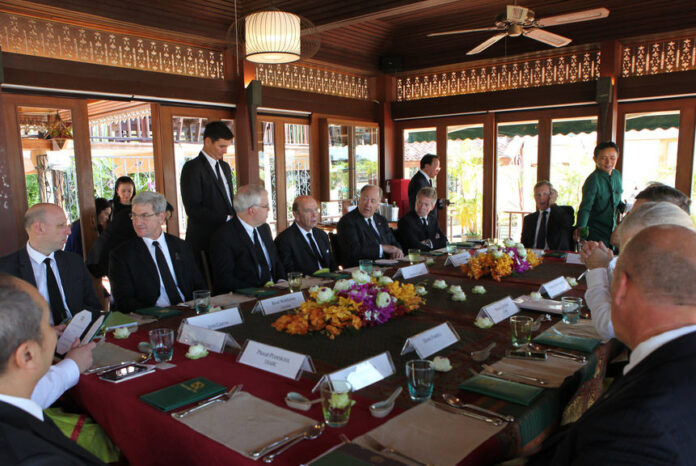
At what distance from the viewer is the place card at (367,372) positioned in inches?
57.1

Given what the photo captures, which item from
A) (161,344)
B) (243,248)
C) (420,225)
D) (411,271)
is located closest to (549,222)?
(420,225)

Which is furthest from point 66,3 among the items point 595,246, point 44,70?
point 595,246

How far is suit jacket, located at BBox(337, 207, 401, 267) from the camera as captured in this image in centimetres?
409

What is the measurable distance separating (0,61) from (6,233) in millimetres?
1421

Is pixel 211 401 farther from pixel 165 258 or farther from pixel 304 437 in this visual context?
pixel 165 258

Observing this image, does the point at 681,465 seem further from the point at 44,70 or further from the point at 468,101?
the point at 468,101

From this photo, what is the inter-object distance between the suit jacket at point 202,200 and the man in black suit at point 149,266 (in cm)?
103

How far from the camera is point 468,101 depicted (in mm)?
7363

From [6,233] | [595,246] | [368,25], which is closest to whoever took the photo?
[595,246]

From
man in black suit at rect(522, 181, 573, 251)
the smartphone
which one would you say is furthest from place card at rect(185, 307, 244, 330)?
man in black suit at rect(522, 181, 573, 251)

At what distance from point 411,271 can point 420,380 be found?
176cm

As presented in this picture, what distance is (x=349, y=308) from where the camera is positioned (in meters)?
2.04

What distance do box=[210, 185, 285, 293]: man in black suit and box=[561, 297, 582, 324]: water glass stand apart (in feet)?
6.03

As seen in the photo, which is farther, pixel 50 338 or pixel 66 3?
pixel 66 3
